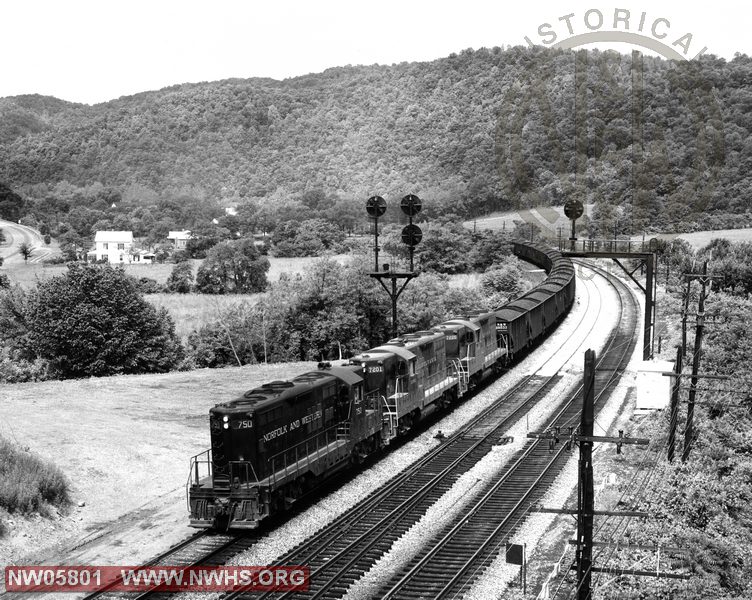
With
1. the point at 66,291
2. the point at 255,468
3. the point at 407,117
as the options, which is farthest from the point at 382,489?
the point at 407,117

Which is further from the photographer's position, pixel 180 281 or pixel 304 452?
pixel 180 281

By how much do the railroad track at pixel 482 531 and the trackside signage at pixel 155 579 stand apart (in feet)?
7.74

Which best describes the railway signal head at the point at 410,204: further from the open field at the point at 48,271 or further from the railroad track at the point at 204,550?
the open field at the point at 48,271

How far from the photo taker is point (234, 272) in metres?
79.5

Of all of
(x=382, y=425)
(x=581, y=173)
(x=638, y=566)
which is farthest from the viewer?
(x=581, y=173)

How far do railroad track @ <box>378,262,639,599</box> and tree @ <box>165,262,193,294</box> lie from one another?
5740 cm

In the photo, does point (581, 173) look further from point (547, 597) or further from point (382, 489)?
point (547, 597)

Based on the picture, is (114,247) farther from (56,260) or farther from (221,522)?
(221,522)

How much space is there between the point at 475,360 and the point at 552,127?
63.5 metres

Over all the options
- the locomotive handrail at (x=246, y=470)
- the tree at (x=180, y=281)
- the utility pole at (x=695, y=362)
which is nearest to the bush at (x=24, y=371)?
the locomotive handrail at (x=246, y=470)

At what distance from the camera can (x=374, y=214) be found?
122 feet

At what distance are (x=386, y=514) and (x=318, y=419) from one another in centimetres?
337

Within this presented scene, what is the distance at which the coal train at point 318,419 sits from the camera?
65.2 ft

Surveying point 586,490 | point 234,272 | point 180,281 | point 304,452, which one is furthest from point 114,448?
point 180,281
